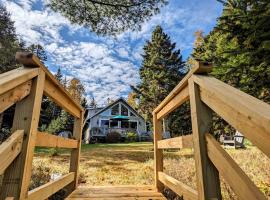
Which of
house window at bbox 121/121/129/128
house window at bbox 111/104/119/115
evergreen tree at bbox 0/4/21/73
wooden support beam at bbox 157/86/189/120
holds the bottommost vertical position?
wooden support beam at bbox 157/86/189/120

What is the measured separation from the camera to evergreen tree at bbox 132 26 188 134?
23559 mm

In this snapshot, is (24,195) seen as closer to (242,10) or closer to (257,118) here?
(257,118)

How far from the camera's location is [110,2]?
19.4 ft

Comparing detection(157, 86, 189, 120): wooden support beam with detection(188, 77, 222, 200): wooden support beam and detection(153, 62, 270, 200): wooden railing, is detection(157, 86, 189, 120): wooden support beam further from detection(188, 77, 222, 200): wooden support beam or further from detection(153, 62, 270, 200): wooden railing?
detection(188, 77, 222, 200): wooden support beam

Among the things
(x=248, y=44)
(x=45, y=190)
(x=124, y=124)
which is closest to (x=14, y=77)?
(x=45, y=190)

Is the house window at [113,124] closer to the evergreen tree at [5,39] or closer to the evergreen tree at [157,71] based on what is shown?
the evergreen tree at [157,71]

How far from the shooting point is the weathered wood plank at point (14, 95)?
1332 millimetres

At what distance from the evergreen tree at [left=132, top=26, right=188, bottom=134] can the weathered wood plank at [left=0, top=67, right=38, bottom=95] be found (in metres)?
21.8

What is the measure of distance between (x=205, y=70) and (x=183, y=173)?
3172 millimetres

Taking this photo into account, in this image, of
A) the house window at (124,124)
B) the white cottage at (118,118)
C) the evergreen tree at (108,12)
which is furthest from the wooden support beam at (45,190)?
the house window at (124,124)

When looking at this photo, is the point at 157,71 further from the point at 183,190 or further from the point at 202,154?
the point at 202,154

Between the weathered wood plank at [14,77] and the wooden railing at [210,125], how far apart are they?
45.6 inches

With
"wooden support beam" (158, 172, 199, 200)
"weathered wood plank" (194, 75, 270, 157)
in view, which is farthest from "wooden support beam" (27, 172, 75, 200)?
"weathered wood plank" (194, 75, 270, 157)

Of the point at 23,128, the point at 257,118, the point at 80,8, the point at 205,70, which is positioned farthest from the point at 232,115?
the point at 80,8
